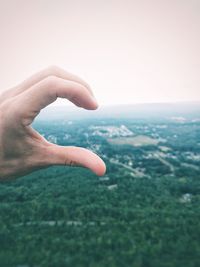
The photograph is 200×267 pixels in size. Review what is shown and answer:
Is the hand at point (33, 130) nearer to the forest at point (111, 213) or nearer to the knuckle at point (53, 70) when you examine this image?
the knuckle at point (53, 70)

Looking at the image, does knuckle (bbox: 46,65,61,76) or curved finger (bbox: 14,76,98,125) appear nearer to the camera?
curved finger (bbox: 14,76,98,125)

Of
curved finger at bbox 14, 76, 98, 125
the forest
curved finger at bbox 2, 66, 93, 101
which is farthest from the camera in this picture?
the forest

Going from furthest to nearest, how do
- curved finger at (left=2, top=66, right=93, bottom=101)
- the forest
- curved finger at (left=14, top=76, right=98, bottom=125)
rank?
the forest < curved finger at (left=2, top=66, right=93, bottom=101) < curved finger at (left=14, top=76, right=98, bottom=125)

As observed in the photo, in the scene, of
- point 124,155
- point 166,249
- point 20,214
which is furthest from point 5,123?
point 124,155

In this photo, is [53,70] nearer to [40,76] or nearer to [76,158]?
[40,76]

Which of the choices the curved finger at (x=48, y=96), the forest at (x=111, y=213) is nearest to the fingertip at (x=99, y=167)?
the curved finger at (x=48, y=96)

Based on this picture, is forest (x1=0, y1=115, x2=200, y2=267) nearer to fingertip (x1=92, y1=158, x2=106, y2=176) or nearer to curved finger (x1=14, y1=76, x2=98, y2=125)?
fingertip (x1=92, y1=158, x2=106, y2=176)

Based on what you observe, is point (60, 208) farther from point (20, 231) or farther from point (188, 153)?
point (188, 153)

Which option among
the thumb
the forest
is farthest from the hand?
the forest
